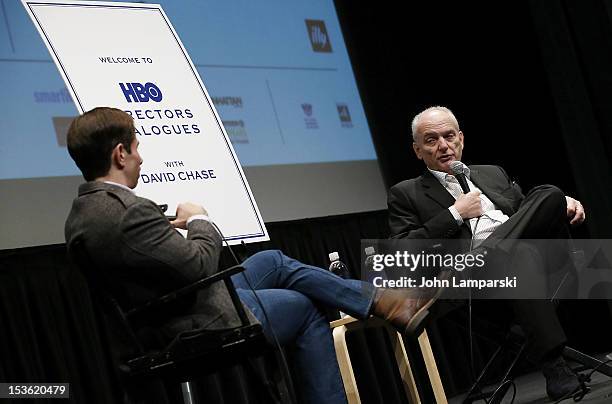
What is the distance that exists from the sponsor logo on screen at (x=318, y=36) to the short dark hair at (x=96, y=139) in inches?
124

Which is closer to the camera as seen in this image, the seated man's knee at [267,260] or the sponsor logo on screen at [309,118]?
the seated man's knee at [267,260]

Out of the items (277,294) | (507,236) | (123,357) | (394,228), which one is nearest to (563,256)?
(507,236)

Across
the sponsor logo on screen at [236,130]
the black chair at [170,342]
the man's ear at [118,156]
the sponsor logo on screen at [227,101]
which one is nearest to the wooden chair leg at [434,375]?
the black chair at [170,342]

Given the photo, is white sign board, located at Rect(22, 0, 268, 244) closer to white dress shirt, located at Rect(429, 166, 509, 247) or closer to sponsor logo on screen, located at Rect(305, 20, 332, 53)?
white dress shirt, located at Rect(429, 166, 509, 247)

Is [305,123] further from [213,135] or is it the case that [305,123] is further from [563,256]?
[563,256]

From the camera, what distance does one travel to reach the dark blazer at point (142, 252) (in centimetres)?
241

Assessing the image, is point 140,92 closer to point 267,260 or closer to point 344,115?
point 267,260

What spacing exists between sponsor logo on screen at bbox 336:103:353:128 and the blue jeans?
107 inches

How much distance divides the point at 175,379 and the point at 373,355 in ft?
9.46

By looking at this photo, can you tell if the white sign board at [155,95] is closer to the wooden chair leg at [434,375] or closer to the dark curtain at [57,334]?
the dark curtain at [57,334]

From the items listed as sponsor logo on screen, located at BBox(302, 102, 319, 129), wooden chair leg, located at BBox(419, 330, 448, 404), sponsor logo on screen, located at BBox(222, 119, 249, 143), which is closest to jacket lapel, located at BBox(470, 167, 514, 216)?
wooden chair leg, located at BBox(419, 330, 448, 404)

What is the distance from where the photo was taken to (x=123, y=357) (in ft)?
8.25

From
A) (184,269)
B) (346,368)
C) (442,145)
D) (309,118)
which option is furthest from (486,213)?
(309,118)

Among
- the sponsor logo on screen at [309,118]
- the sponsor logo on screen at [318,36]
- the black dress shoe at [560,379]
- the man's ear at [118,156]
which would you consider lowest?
the black dress shoe at [560,379]
